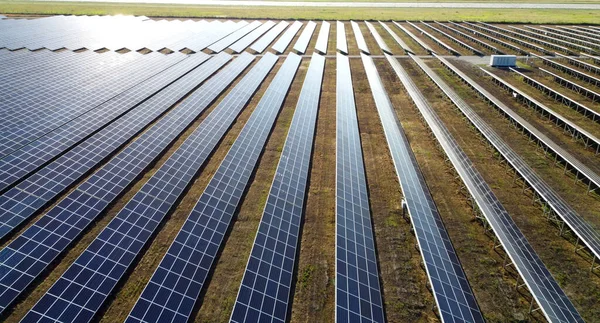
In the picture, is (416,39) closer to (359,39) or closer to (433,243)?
(359,39)

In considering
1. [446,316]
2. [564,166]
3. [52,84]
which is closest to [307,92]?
[564,166]

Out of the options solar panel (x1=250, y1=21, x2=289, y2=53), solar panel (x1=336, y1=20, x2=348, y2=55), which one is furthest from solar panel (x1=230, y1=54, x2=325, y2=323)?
solar panel (x1=250, y1=21, x2=289, y2=53)

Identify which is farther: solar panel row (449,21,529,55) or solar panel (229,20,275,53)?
solar panel (229,20,275,53)

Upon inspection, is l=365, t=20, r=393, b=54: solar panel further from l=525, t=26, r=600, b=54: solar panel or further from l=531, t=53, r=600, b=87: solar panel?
l=525, t=26, r=600, b=54: solar panel

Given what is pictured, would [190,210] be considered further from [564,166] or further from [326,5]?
[326,5]

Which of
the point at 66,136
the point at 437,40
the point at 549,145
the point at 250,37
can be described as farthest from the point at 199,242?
the point at 437,40
